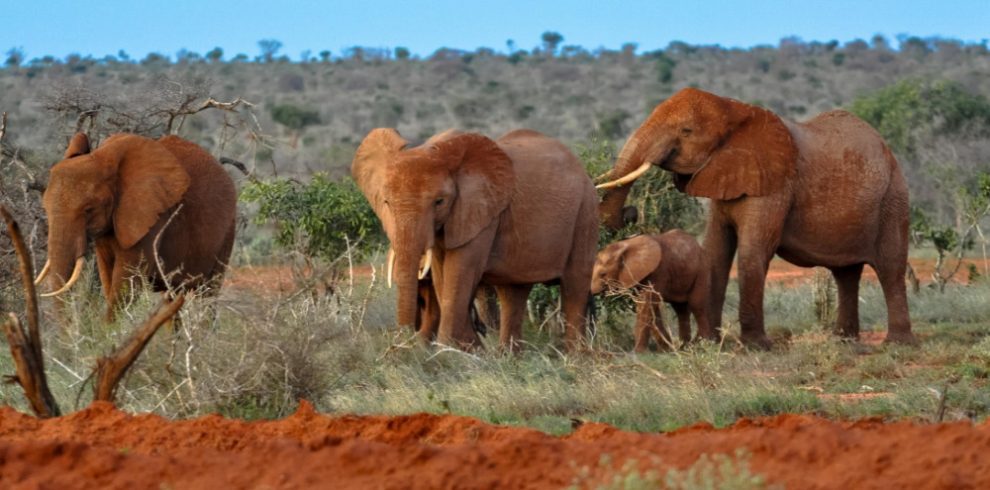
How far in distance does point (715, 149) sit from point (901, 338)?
2.35m

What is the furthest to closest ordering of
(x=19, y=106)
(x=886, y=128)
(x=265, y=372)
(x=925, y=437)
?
(x=19, y=106)
(x=886, y=128)
(x=265, y=372)
(x=925, y=437)

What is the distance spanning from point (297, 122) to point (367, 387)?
3891 centimetres

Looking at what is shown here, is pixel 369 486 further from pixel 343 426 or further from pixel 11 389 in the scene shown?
pixel 11 389

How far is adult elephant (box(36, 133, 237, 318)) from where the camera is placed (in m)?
12.4

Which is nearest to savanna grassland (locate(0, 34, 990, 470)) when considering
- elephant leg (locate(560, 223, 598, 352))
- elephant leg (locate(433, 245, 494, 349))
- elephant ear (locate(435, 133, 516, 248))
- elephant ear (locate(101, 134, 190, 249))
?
elephant leg (locate(433, 245, 494, 349))

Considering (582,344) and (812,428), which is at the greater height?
(812,428)

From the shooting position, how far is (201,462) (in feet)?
19.2

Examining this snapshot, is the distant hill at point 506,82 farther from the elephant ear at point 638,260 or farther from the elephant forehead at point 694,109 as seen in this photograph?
the elephant forehead at point 694,109

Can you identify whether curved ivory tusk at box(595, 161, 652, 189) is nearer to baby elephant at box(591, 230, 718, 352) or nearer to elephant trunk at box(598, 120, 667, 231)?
elephant trunk at box(598, 120, 667, 231)

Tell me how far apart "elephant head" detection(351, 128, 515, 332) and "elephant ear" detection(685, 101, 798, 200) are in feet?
5.82

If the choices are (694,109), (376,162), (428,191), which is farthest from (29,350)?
(694,109)

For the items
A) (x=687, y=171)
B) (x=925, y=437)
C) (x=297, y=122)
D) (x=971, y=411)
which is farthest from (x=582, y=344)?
(x=297, y=122)

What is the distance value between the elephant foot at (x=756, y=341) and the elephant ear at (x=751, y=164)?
1.16 m

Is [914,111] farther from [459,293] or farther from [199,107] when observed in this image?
[459,293]
